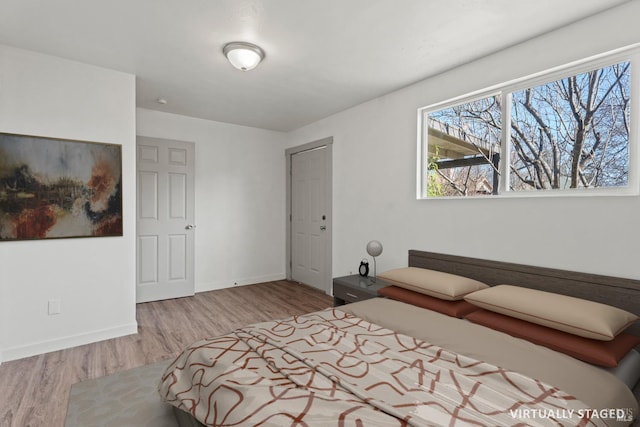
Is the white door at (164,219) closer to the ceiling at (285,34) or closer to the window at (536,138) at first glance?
the ceiling at (285,34)

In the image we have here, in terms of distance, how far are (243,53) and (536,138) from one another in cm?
235

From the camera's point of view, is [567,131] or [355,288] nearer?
[567,131]

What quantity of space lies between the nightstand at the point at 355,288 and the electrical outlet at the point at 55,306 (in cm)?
248

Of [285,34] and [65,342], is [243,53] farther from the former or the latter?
[65,342]

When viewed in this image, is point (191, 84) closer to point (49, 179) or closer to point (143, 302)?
point (49, 179)

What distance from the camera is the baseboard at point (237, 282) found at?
464 cm

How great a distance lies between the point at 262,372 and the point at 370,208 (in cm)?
262

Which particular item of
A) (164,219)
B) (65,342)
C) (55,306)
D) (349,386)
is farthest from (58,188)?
(349,386)

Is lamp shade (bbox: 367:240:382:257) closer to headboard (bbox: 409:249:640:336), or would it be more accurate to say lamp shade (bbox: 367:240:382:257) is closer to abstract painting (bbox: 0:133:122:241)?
headboard (bbox: 409:249:640:336)

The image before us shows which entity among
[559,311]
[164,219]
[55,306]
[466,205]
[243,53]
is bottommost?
[55,306]

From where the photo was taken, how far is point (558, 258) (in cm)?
227

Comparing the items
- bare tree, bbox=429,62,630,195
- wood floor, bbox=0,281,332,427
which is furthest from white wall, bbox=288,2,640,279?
wood floor, bbox=0,281,332,427

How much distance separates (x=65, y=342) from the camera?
9.16ft

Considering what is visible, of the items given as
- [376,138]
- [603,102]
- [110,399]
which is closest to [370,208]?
[376,138]
